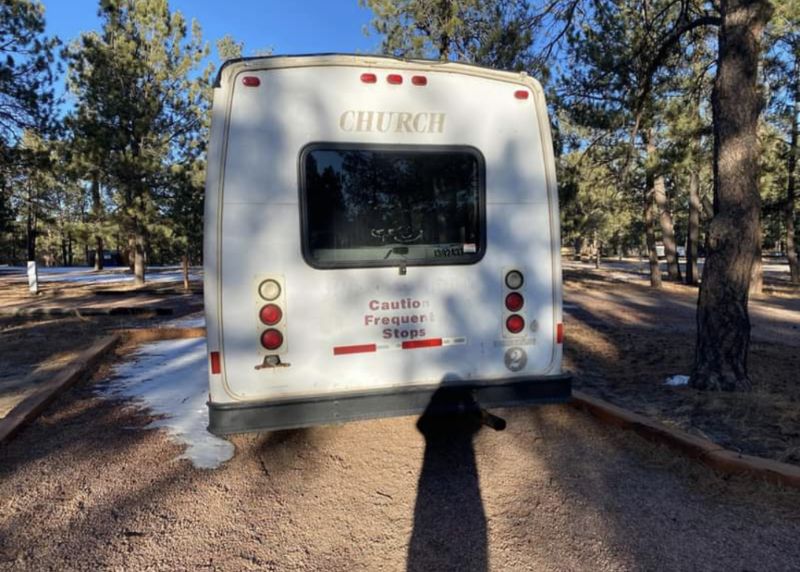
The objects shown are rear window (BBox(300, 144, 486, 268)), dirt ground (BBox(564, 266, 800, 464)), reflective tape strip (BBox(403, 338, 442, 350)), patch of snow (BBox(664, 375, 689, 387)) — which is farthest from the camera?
patch of snow (BBox(664, 375, 689, 387))

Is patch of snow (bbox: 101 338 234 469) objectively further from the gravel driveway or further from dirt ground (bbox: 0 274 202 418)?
dirt ground (bbox: 0 274 202 418)

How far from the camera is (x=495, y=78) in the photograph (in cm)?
383

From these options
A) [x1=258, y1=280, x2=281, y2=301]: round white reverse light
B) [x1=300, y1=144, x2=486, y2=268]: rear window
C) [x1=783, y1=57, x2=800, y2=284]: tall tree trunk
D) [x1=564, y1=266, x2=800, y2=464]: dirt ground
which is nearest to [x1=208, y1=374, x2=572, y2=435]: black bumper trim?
[x1=258, y1=280, x2=281, y2=301]: round white reverse light

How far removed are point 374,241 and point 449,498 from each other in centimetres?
172

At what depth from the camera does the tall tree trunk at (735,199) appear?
503 cm

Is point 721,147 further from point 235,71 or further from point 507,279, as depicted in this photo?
point 235,71

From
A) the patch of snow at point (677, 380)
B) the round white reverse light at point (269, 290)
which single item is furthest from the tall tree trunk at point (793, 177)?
the round white reverse light at point (269, 290)

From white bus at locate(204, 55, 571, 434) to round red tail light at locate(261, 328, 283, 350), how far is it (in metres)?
0.01

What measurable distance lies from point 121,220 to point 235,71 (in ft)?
54.8

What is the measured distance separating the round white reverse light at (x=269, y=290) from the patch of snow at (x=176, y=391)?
4.74 feet

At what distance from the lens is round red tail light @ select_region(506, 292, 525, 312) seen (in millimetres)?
3842

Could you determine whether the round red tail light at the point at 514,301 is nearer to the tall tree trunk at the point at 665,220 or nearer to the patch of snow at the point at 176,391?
the patch of snow at the point at 176,391

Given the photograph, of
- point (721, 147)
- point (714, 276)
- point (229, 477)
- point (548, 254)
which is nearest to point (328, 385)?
point (229, 477)

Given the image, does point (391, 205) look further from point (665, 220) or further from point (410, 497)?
point (665, 220)
